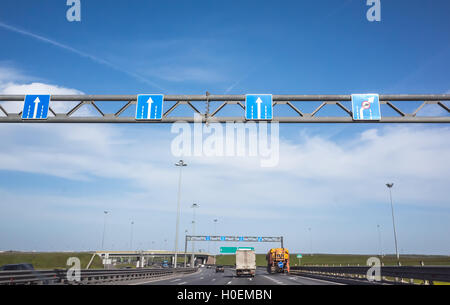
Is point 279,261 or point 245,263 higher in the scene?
point 245,263

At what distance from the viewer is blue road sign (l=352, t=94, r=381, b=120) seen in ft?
45.5

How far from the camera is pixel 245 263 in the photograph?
122 ft

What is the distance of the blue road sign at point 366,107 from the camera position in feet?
45.5

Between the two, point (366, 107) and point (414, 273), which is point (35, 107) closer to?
point (366, 107)

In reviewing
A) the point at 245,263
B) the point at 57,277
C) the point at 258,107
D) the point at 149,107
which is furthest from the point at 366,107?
the point at 245,263

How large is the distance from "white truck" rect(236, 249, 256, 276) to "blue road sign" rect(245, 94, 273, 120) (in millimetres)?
27040

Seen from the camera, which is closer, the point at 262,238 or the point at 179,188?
the point at 179,188

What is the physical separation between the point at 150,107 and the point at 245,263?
91.2ft

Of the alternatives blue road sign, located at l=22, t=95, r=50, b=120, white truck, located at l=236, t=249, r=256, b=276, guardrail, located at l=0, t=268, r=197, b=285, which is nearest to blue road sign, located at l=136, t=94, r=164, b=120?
blue road sign, located at l=22, t=95, r=50, b=120

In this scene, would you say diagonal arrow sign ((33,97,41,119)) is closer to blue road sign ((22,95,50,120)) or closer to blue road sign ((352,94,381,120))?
blue road sign ((22,95,50,120))
